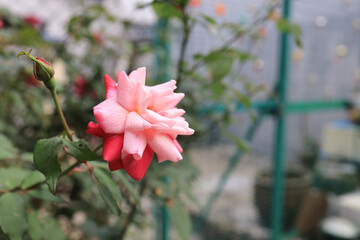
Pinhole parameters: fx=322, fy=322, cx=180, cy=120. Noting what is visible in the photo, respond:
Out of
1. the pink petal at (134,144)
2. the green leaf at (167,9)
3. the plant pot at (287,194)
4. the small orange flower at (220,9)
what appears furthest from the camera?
the plant pot at (287,194)

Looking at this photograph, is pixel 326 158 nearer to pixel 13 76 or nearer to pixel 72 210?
pixel 72 210

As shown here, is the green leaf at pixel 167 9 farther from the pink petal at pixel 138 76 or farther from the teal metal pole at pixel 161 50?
the teal metal pole at pixel 161 50

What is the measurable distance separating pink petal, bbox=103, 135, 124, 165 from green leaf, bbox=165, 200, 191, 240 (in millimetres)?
290

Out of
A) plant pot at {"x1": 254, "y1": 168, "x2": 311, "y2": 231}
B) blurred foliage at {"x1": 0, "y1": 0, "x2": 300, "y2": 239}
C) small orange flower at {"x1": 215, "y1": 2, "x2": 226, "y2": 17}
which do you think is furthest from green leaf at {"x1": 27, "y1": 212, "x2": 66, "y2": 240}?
plant pot at {"x1": 254, "y1": 168, "x2": 311, "y2": 231}

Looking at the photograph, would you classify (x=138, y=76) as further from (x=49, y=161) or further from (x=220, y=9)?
(x=220, y=9)

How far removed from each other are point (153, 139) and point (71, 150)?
0.07 m

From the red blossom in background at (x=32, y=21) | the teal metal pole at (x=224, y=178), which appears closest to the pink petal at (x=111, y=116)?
the red blossom in background at (x=32, y=21)

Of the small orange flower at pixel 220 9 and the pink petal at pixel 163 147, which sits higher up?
the small orange flower at pixel 220 9

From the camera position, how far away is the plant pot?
1.34 meters

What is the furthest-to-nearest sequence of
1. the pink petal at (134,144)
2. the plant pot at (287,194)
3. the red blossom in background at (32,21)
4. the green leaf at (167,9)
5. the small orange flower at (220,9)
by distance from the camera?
the plant pot at (287,194) < the small orange flower at (220,9) < the red blossom in background at (32,21) < the green leaf at (167,9) < the pink petal at (134,144)

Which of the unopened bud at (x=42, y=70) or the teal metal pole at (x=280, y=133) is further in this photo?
the teal metal pole at (x=280, y=133)

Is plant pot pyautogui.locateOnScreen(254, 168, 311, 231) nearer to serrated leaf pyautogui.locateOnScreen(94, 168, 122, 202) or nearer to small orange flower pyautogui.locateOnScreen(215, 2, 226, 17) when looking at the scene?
small orange flower pyautogui.locateOnScreen(215, 2, 226, 17)

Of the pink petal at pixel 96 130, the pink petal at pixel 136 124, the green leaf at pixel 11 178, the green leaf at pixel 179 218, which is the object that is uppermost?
the pink petal at pixel 136 124

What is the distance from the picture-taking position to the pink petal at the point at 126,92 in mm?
271
